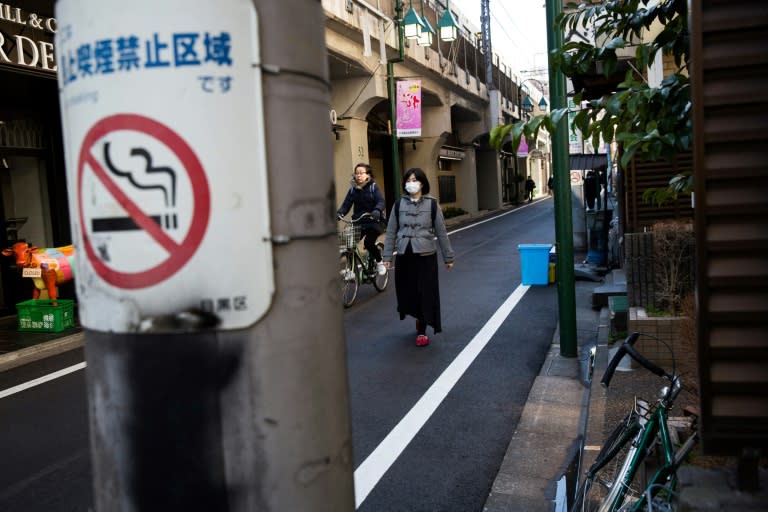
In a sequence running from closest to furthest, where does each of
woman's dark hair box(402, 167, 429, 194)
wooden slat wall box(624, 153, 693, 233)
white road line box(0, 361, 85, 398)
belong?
white road line box(0, 361, 85, 398), woman's dark hair box(402, 167, 429, 194), wooden slat wall box(624, 153, 693, 233)

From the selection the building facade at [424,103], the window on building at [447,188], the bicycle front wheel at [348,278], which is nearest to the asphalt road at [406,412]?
the bicycle front wheel at [348,278]

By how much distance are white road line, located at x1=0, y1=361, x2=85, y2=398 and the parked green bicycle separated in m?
5.69

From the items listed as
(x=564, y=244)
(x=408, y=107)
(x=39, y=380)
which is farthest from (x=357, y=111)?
(x=39, y=380)

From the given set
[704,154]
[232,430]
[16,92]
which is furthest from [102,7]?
[16,92]

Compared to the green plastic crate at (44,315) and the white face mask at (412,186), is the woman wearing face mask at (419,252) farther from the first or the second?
the green plastic crate at (44,315)

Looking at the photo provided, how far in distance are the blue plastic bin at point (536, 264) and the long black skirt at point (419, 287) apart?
4275 millimetres

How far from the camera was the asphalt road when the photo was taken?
177 inches

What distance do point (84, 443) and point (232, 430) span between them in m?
4.52

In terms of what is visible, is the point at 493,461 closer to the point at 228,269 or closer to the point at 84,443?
the point at 84,443

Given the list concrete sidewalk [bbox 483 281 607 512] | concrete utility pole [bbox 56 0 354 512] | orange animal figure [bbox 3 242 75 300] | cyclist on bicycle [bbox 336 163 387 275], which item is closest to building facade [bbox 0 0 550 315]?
concrete utility pole [bbox 56 0 354 512]

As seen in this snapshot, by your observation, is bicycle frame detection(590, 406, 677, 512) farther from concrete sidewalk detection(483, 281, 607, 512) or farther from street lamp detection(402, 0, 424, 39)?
street lamp detection(402, 0, 424, 39)

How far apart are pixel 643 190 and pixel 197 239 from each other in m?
9.99

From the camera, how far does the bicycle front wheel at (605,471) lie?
3.36 metres

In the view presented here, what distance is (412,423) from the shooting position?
562 cm
